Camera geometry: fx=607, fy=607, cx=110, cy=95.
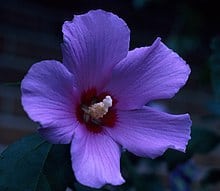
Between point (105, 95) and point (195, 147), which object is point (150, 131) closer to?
point (105, 95)

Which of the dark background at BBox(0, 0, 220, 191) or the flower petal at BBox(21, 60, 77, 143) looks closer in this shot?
the flower petal at BBox(21, 60, 77, 143)

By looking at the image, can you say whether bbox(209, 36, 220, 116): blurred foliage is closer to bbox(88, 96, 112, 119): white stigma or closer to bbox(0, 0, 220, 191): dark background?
bbox(88, 96, 112, 119): white stigma

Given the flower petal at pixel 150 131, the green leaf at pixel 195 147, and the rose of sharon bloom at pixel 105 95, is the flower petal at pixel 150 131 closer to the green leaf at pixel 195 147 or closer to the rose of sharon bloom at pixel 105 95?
the rose of sharon bloom at pixel 105 95

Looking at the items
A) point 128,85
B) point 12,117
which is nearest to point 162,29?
point 12,117

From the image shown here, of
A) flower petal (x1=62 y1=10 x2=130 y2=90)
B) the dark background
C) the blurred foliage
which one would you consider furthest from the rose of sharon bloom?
the dark background

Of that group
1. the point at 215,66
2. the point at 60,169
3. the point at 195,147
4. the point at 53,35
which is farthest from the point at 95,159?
the point at 53,35

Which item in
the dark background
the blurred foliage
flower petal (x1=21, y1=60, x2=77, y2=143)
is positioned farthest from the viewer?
the dark background

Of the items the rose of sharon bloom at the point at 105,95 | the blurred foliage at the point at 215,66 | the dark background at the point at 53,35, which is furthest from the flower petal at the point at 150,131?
the dark background at the point at 53,35

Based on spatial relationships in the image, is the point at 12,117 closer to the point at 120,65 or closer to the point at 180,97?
the point at 180,97
